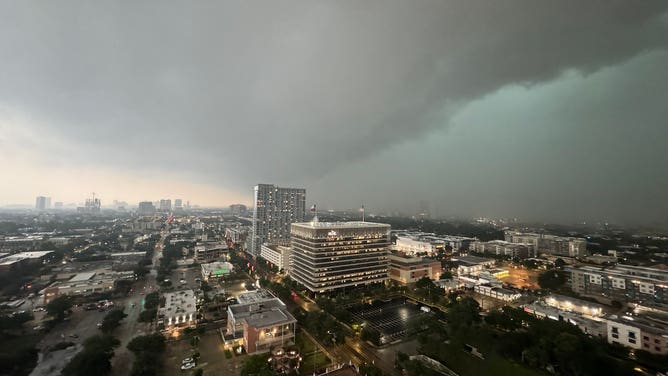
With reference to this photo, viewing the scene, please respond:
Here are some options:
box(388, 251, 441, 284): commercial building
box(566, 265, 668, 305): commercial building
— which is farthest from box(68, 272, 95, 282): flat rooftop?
box(566, 265, 668, 305): commercial building

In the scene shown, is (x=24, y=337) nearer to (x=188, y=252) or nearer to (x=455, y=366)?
(x=455, y=366)

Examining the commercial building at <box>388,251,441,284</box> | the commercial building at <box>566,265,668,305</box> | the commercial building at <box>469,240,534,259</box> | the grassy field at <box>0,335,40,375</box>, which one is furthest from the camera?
the commercial building at <box>469,240,534,259</box>

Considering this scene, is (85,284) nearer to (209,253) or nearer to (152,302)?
(152,302)

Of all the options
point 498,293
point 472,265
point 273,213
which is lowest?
point 498,293

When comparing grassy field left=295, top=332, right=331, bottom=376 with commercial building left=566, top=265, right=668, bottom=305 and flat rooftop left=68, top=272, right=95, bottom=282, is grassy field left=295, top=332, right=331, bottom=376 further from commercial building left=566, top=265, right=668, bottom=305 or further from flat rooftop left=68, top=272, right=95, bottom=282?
commercial building left=566, top=265, right=668, bottom=305

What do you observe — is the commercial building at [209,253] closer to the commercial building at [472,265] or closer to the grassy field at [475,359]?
the commercial building at [472,265]

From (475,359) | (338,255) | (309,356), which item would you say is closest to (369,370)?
(309,356)
